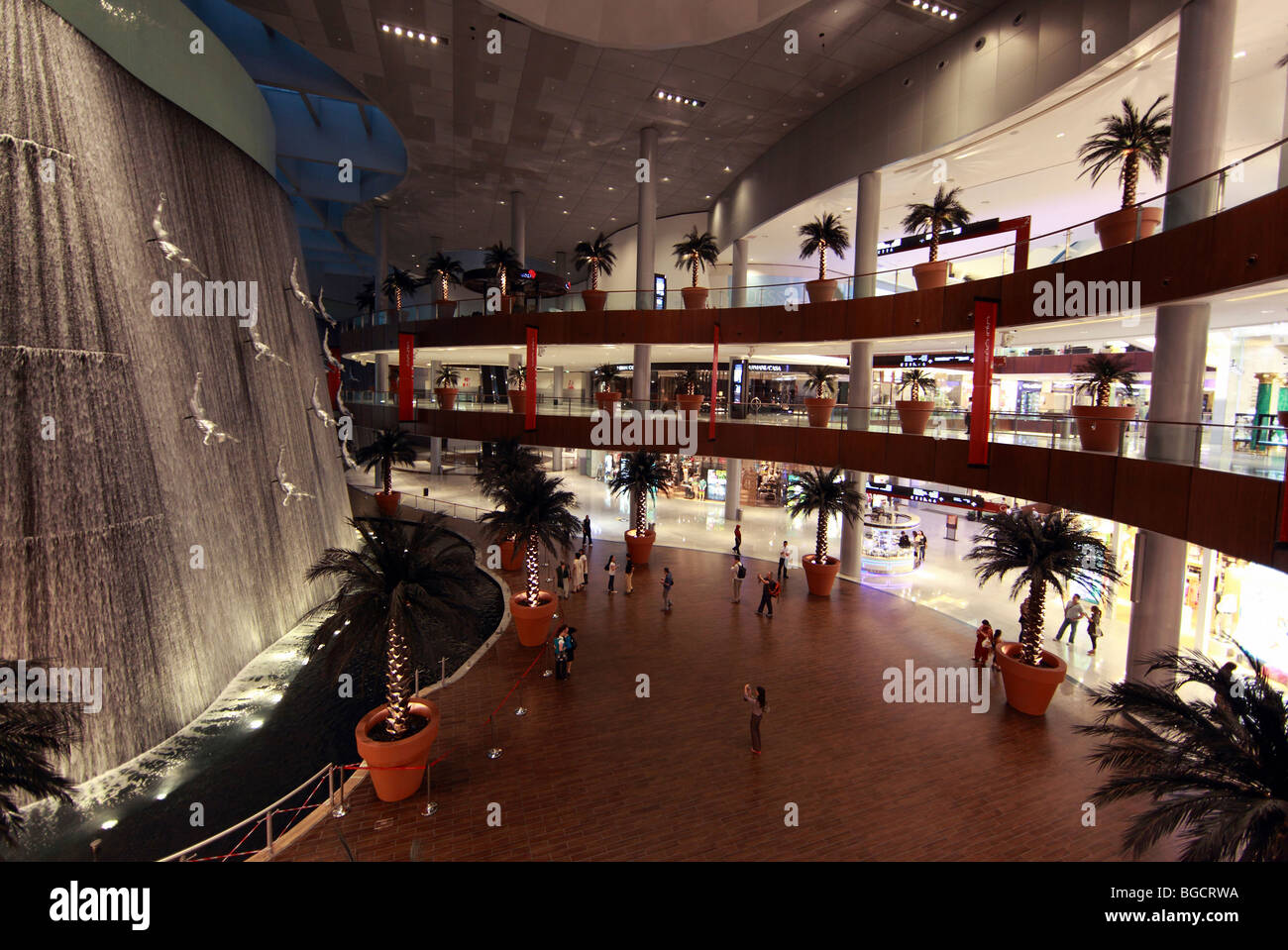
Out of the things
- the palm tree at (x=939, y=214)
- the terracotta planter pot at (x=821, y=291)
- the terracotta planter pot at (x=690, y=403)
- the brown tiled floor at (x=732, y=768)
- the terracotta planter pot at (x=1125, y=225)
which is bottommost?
the brown tiled floor at (x=732, y=768)

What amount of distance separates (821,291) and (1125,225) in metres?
8.72

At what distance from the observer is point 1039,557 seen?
11.0 meters

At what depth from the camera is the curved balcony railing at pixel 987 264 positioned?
914 centimetres

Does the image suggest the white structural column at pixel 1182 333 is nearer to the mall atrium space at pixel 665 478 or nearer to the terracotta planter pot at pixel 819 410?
the mall atrium space at pixel 665 478

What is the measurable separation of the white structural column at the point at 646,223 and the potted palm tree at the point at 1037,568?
14669mm

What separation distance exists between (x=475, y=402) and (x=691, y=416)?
10191 millimetres

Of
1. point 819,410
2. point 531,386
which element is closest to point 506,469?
point 531,386

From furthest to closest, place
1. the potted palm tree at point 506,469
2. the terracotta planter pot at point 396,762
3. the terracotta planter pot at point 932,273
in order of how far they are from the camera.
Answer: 1. the potted palm tree at point 506,469
2. the terracotta planter pot at point 932,273
3. the terracotta planter pot at point 396,762

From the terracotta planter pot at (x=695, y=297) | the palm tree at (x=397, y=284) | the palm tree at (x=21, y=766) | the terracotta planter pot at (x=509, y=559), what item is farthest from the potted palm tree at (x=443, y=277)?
the palm tree at (x=21, y=766)

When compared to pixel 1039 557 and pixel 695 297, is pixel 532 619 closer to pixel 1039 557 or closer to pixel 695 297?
pixel 1039 557
